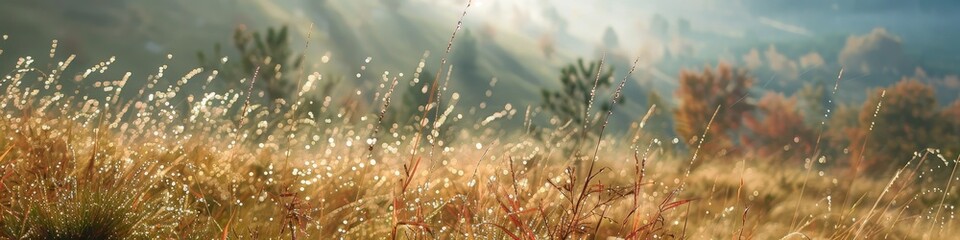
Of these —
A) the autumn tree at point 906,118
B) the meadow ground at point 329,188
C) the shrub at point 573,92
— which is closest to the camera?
the meadow ground at point 329,188

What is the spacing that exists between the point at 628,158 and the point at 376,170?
6.63ft

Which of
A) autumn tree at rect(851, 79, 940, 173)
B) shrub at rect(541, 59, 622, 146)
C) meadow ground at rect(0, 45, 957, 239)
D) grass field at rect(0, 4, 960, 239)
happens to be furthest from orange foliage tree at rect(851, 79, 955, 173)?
meadow ground at rect(0, 45, 957, 239)

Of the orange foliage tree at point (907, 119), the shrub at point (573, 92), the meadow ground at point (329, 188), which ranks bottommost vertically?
the meadow ground at point (329, 188)

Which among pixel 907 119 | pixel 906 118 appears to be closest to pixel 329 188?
pixel 907 119

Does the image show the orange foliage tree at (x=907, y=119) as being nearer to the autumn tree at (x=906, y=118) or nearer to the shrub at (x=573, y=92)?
the autumn tree at (x=906, y=118)

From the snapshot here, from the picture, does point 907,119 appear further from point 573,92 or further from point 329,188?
point 329,188

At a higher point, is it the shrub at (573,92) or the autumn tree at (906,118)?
the autumn tree at (906,118)

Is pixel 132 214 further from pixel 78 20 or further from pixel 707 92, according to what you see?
pixel 78 20

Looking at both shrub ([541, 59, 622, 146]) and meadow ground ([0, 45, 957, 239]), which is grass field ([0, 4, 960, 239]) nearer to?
meadow ground ([0, 45, 957, 239])

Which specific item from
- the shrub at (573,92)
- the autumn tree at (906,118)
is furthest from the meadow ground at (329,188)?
the autumn tree at (906,118)

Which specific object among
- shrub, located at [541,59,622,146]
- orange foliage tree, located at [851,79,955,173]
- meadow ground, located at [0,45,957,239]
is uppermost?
orange foliage tree, located at [851,79,955,173]

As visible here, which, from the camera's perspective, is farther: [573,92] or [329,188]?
[573,92]

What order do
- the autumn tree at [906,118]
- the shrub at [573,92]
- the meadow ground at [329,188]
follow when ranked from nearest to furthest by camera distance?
the meadow ground at [329,188] < the shrub at [573,92] < the autumn tree at [906,118]

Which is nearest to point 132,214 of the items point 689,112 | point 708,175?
point 708,175
